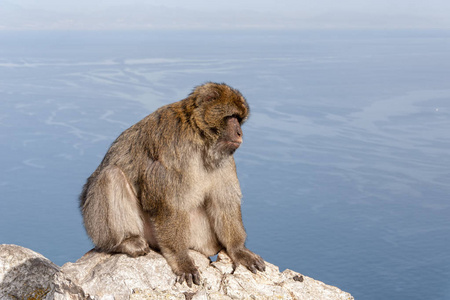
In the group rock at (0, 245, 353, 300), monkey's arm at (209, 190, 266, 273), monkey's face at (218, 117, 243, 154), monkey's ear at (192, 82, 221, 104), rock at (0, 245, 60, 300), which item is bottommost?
rock at (0, 245, 60, 300)

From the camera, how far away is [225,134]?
4539mm

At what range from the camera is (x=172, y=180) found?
4.54 metres

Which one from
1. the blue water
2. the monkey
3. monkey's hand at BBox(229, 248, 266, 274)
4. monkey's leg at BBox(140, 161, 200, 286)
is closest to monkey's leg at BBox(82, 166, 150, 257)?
the monkey

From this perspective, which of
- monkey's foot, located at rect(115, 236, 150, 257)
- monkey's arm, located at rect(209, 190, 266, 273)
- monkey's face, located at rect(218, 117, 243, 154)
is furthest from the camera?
monkey's arm, located at rect(209, 190, 266, 273)

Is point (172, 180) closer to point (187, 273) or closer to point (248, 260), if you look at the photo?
point (187, 273)

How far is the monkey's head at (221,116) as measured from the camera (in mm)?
4527

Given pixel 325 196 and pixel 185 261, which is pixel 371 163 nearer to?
pixel 325 196

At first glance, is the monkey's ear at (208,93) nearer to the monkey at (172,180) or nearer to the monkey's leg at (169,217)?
the monkey at (172,180)

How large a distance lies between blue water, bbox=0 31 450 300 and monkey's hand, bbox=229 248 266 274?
35.3m

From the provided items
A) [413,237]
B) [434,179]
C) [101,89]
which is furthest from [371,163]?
[101,89]

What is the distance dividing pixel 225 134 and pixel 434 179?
56047 millimetres

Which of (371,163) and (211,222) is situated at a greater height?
(211,222)

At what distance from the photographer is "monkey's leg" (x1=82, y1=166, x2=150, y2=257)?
4668mm

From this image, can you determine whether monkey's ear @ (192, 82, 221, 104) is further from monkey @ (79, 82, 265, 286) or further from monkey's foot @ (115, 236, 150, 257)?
monkey's foot @ (115, 236, 150, 257)
